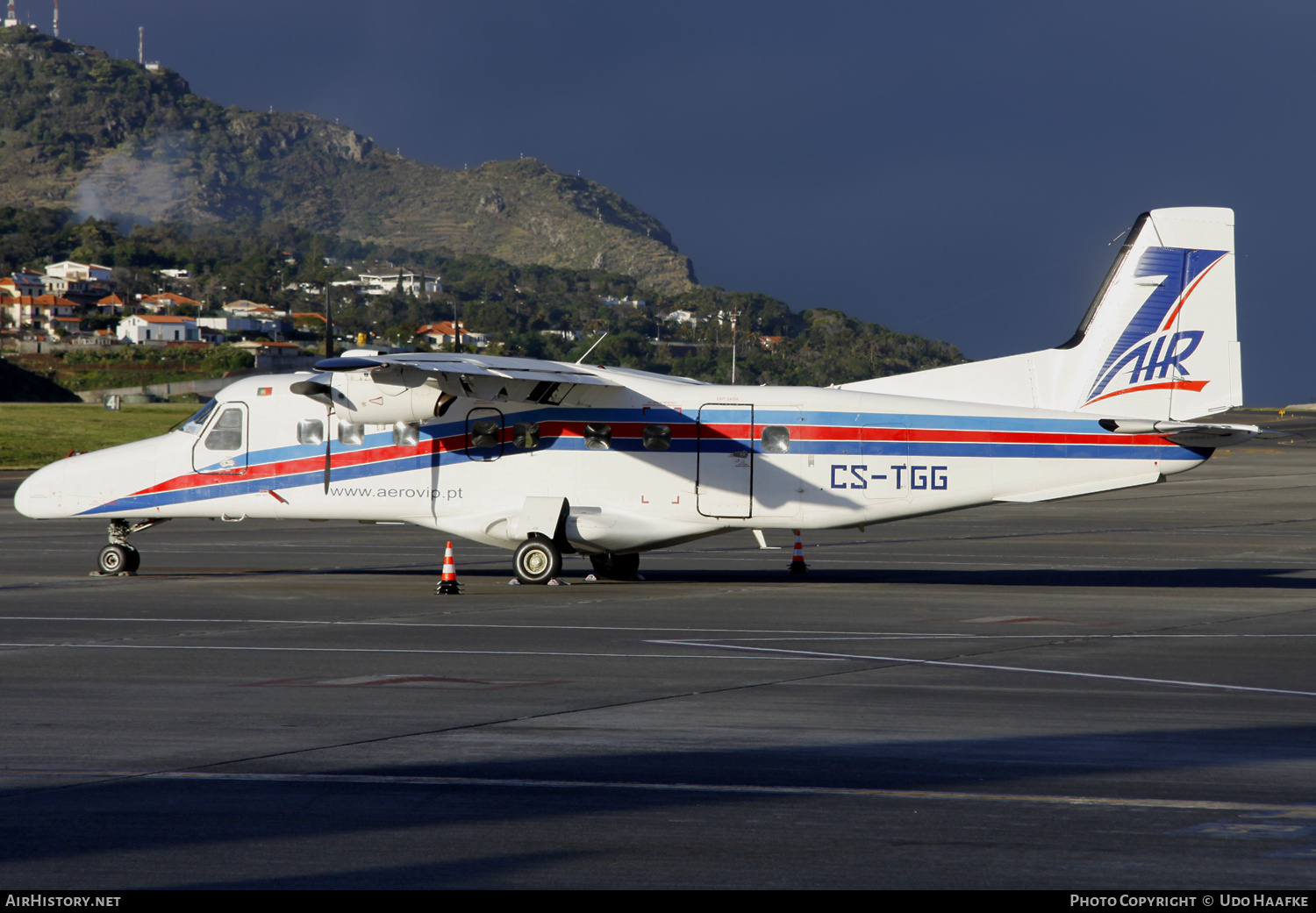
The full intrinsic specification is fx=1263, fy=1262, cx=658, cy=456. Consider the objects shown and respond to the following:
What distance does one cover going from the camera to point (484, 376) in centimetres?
1714

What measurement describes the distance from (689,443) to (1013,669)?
725 centimetres

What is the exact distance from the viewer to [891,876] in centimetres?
575

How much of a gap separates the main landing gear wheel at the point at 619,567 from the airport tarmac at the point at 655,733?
1.89ft

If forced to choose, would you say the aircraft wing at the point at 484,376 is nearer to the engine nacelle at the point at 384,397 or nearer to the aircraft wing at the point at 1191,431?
the engine nacelle at the point at 384,397

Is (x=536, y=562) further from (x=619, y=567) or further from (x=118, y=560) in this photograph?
(x=118, y=560)

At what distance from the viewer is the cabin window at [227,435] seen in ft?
60.5

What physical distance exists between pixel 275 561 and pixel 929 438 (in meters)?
10.6

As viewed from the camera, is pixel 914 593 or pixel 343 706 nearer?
pixel 343 706

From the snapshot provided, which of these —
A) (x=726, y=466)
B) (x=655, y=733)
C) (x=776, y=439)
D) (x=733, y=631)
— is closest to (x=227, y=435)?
(x=726, y=466)

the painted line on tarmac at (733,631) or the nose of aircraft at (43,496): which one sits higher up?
the nose of aircraft at (43,496)

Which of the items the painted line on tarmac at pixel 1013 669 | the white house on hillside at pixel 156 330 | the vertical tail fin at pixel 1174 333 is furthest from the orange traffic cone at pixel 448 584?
the white house on hillside at pixel 156 330
